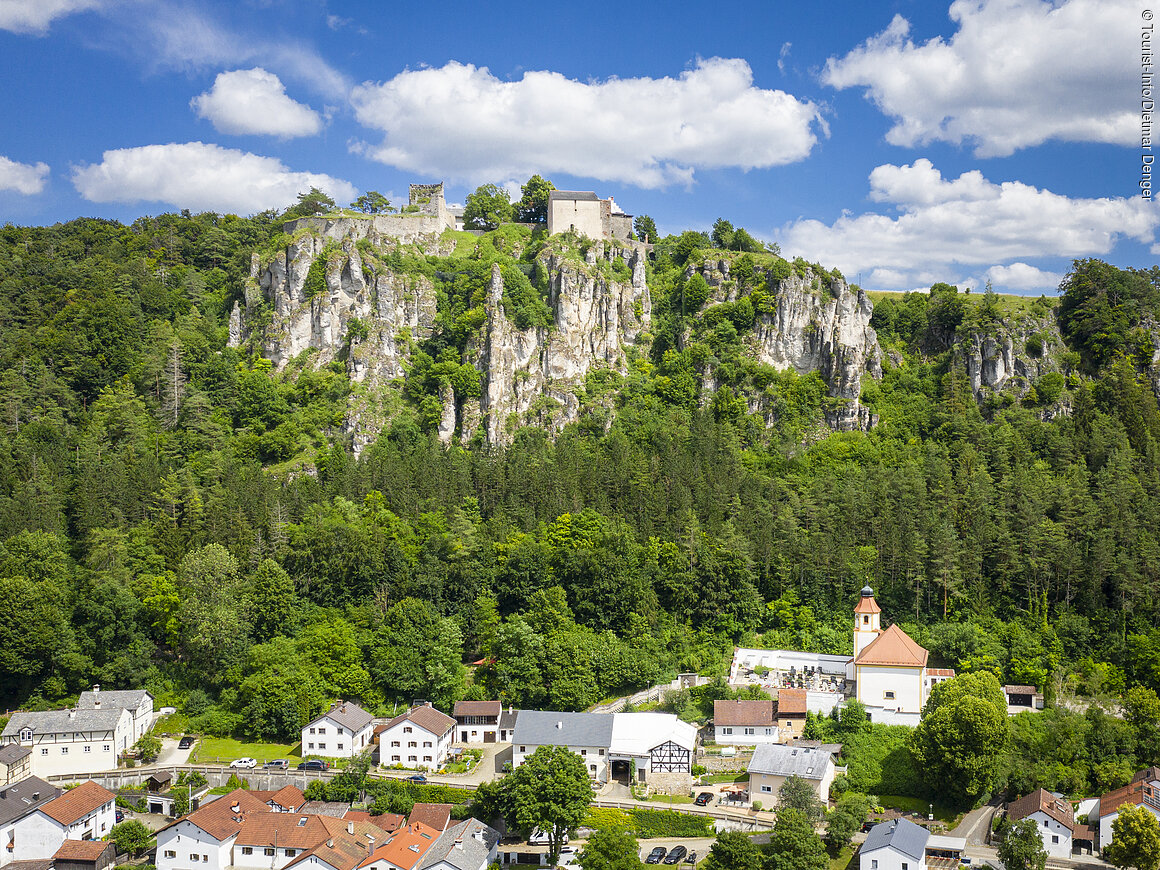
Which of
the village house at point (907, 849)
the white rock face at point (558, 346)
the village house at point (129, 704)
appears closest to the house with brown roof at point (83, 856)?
the village house at point (129, 704)

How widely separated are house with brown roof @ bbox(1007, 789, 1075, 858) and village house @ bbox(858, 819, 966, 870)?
12.4 feet

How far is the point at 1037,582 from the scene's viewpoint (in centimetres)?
6259

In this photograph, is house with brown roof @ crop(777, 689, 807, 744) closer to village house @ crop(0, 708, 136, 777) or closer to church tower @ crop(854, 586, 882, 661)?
church tower @ crop(854, 586, 882, 661)

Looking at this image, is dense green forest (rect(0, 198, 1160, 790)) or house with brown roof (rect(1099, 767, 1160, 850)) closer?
house with brown roof (rect(1099, 767, 1160, 850))

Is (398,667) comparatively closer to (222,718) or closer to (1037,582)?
(222,718)

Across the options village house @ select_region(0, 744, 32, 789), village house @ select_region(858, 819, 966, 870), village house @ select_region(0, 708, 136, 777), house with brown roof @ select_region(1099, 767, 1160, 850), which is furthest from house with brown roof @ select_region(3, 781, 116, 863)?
house with brown roof @ select_region(1099, 767, 1160, 850)

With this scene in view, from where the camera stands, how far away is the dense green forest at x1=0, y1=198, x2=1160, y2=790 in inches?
2290

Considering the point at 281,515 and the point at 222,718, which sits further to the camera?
the point at 281,515

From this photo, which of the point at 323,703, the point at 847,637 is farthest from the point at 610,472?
the point at 323,703

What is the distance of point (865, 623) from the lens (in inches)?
2306

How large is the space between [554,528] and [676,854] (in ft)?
92.7

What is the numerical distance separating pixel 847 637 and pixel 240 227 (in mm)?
85347

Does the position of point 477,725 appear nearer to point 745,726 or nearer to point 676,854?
point 745,726

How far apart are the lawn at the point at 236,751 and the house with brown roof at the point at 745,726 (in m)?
23.5
